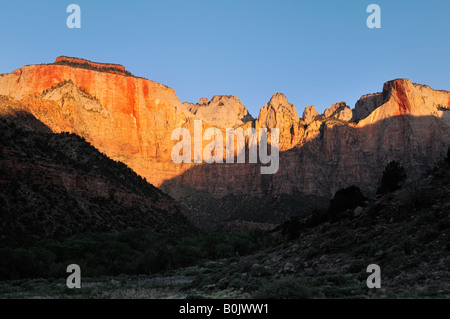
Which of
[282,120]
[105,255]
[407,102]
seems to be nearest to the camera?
[105,255]

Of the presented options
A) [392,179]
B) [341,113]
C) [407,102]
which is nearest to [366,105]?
[341,113]

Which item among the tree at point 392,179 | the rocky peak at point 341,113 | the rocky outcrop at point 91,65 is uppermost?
the rocky outcrop at point 91,65

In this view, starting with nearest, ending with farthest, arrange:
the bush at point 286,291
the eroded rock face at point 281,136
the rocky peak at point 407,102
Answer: the bush at point 286,291 → the eroded rock face at point 281,136 → the rocky peak at point 407,102

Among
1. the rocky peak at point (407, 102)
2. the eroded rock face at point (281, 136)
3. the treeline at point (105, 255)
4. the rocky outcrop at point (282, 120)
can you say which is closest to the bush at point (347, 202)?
the treeline at point (105, 255)

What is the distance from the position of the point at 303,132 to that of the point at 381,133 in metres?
30.0

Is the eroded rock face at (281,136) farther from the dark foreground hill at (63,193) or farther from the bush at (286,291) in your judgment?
the bush at (286,291)

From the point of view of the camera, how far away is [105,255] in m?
45.0

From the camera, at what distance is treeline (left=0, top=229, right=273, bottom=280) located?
34722 mm

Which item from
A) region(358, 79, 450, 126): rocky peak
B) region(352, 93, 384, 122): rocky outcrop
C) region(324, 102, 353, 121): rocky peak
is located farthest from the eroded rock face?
region(324, 102, 353, 121): rocky peak

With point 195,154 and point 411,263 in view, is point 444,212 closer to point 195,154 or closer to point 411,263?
point 411,263

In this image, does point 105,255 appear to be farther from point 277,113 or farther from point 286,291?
point 277,113

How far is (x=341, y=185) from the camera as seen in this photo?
484 ft

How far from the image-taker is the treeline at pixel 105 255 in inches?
1367
